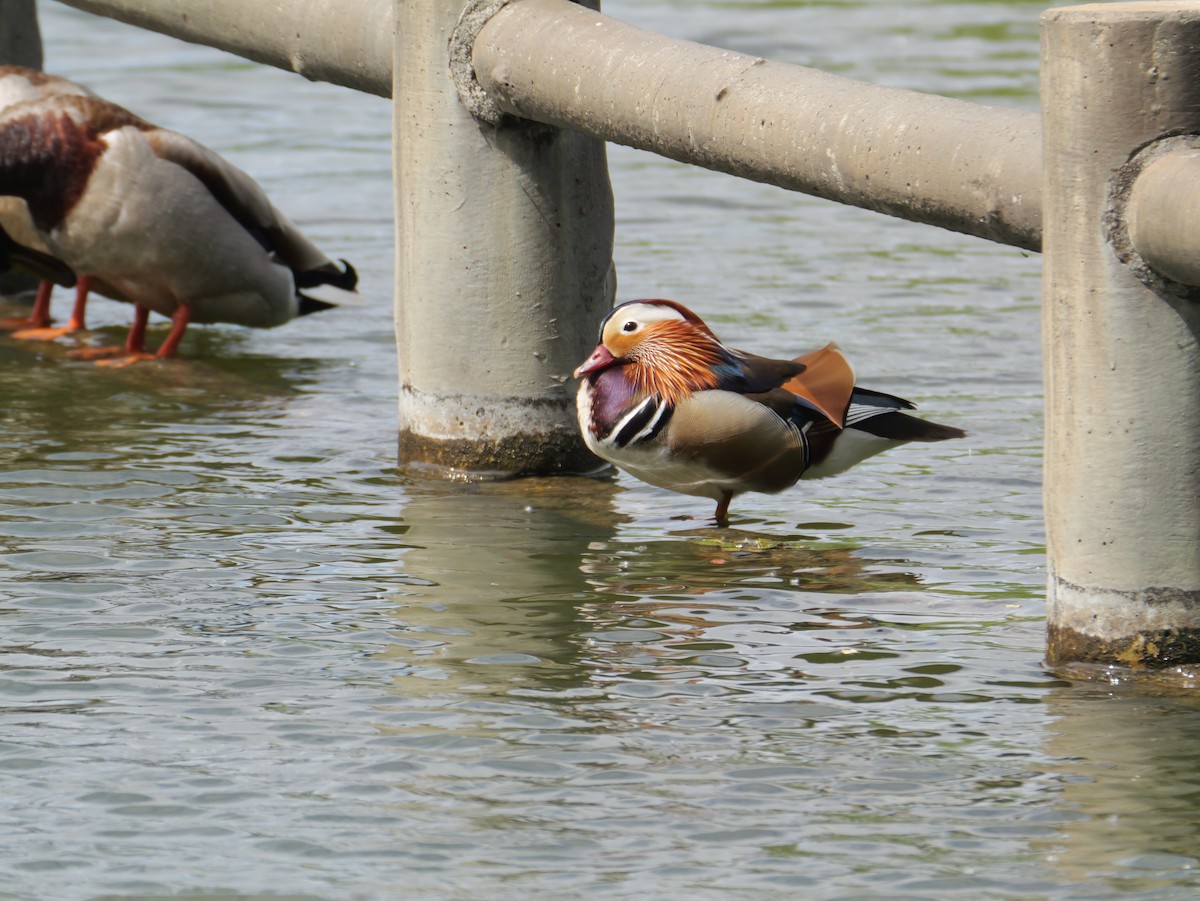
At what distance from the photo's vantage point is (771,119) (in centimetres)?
561

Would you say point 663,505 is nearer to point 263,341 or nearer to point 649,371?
point 649,371

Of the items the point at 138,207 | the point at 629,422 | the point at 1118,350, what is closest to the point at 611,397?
Answer: the point at 629,422

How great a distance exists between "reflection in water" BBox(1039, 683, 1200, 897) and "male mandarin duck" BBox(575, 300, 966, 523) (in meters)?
1.55

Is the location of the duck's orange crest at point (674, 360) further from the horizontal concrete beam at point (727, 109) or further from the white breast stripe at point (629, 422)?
the horizontal concrete beam at point (727, 109)

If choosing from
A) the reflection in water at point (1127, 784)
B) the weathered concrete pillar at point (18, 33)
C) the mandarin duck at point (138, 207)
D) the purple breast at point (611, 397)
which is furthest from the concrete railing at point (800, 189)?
the weathered concrete pillar at point (18, 33)

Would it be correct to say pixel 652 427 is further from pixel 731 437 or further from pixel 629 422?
pixel 731 437

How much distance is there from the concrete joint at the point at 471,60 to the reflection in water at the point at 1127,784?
2.74 m

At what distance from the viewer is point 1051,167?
15.5 ft

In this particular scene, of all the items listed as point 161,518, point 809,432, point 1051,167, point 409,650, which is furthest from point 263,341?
point 1051,167

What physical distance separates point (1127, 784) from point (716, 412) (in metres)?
2.15

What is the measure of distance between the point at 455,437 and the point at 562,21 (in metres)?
Answer: 1.33

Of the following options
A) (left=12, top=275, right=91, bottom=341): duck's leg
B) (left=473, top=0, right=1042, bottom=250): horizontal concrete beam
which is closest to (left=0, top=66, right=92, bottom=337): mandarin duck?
(left=12, top=275, right=91, bottom=341): duck's leg

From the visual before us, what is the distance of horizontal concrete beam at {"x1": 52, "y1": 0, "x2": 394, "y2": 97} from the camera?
7316 millimetres

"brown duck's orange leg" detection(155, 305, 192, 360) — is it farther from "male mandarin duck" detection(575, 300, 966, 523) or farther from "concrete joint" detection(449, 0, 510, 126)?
"male mandarin duck" detection(575, 300, 966, 523)
